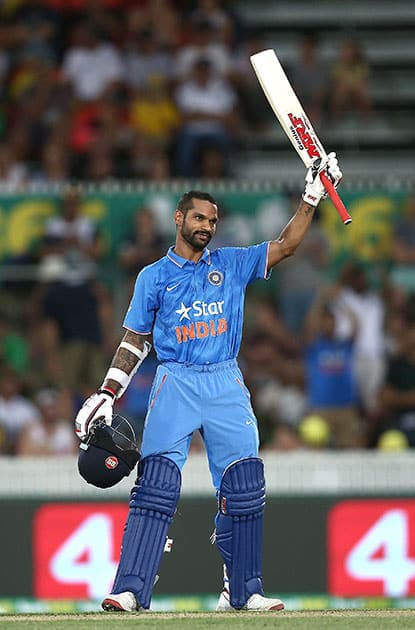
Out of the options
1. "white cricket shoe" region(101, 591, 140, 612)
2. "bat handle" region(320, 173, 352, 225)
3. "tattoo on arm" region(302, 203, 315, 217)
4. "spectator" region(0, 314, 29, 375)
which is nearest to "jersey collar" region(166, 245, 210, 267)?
"tattoo on arm" region(302, 203, 315, 217)

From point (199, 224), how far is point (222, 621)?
1.55 m

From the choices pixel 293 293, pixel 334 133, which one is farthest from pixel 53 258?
pixel 334 133

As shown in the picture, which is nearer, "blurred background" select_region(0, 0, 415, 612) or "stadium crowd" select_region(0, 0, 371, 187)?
"blurred background" select_region(0, 0, 415, 612)

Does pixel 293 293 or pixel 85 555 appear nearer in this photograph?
pixel 85 555

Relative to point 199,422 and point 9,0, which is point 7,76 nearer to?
point 9,0

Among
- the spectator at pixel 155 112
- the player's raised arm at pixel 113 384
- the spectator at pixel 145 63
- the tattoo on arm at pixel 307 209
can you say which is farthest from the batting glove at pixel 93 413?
the spectator at pixel 145 63

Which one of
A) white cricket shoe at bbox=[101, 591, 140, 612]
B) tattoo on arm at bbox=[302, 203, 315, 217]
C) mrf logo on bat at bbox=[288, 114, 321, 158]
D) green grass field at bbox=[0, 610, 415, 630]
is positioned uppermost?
mrf logo on bat at bbox=[288, 114, 321, 158]

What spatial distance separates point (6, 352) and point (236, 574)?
4303mm

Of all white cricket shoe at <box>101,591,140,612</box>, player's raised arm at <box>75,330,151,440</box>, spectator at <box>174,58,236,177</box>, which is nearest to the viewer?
white cricket shoe at <box>101,591,140,612</box>

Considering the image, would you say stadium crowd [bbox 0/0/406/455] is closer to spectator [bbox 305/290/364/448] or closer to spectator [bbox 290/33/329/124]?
spectator [bbox 305/290/364/448]

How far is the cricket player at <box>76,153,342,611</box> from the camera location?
18.7ft

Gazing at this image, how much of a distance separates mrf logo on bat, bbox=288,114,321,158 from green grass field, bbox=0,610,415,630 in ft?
6.07

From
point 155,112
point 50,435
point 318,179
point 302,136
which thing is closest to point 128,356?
point 318,179

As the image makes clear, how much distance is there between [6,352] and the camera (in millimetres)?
9781
